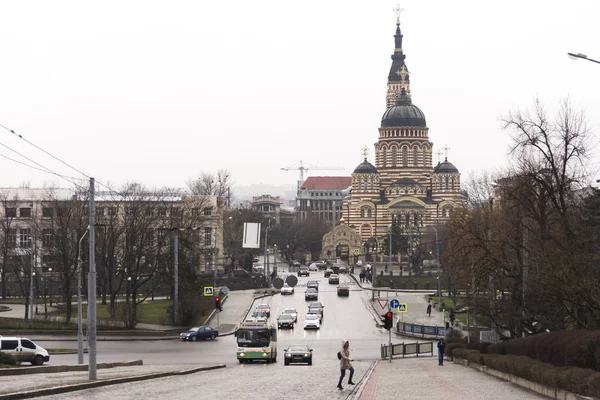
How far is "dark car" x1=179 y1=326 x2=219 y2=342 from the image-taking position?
207 feet

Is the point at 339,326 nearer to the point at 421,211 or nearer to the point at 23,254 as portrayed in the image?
the point at 23,254

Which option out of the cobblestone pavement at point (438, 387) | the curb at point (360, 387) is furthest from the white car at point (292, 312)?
the cobblestone pavement at point (438, 387)

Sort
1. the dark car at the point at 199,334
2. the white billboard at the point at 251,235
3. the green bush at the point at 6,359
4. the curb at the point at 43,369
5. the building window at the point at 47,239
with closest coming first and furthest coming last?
the curb at the point at 43,369
the green bush at the point at 6,359
the dark car at the point at 199,334
the white billboard at the point at 251,235
the building window at the point at 47,239

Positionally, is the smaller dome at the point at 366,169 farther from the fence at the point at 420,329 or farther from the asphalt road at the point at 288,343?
the fence at the point at 420,329

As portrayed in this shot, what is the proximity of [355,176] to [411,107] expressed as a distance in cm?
1518

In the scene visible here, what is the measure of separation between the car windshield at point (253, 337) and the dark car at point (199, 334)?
56.6 ft

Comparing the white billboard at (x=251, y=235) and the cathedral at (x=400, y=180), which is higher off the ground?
the cathedral at (x=400, y=180)

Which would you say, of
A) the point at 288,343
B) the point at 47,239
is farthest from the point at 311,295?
the point at 288,343

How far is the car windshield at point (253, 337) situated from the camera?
151 feet

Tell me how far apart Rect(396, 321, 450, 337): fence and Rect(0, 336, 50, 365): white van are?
28.1 m

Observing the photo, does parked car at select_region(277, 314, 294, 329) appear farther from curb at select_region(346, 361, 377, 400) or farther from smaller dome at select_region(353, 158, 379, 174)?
smaller dome at select_region(353, 158, 379, 174)

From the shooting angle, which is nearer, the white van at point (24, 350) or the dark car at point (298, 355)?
the white van at point (24, 350)

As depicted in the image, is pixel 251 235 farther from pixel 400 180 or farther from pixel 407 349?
pixel 400 180

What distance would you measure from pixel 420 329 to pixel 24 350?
98.9 ft
